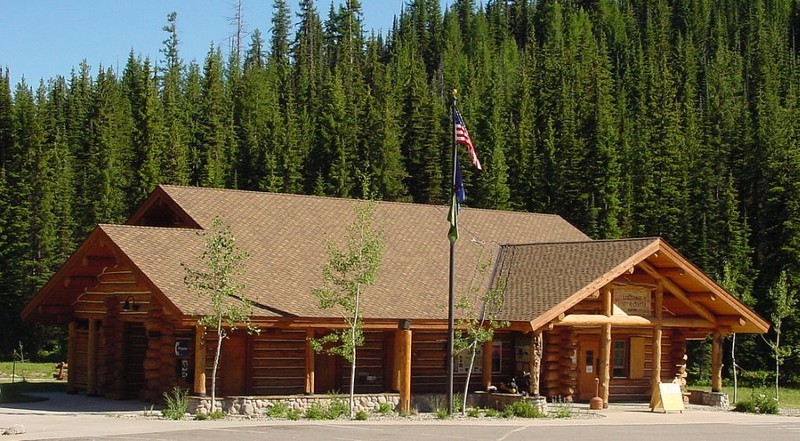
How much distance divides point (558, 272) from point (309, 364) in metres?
8.61

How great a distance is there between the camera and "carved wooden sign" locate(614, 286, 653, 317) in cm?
3322

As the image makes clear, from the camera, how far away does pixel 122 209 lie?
7469 centimetres

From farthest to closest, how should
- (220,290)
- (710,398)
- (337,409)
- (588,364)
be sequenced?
(710,398), (588,364), (337,409), (220,290)

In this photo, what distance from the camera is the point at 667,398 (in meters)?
32.1

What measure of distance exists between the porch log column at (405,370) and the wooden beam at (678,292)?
8234 millimetres

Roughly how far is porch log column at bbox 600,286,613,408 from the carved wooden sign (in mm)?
Answer: 745

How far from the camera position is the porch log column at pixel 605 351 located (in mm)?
31953

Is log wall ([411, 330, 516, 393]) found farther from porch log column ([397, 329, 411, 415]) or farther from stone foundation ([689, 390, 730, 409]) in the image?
stone foundation ([689, 390, 730, 409])

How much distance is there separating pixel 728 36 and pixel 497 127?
94.9 metres

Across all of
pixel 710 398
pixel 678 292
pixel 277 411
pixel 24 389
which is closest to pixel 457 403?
pixel 277 411

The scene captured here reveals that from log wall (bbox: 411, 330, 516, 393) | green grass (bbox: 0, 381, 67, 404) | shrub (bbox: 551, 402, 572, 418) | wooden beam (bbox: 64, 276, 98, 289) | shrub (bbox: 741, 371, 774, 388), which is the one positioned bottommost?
shrub (bbox: 741, 371, 774, 388)

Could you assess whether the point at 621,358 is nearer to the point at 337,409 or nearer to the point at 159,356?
the point at 337,409

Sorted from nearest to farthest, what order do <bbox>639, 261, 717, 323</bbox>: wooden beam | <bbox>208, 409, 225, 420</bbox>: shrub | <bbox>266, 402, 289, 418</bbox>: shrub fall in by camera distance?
<bbox>208, 409, 225, 420</bbox>: shrub → <bbox>266, 402, 289, 418</bbox>: shrub → <bbox>639, 261, 717, 323</bbox>: wooden beam

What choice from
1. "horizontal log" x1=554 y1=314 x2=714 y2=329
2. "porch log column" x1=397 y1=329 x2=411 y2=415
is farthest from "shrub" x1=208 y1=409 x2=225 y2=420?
"horizontal log" x1=554 y1=314 x2=714 y2=329
